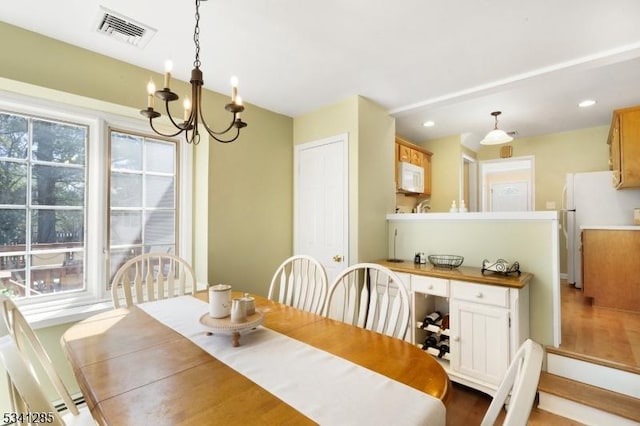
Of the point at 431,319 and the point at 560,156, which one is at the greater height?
the point at 560,156

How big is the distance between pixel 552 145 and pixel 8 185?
19.9 ft

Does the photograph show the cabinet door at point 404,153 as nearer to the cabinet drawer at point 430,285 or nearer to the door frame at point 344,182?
the door frame at point 344,182

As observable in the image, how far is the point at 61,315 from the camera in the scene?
6.21ft

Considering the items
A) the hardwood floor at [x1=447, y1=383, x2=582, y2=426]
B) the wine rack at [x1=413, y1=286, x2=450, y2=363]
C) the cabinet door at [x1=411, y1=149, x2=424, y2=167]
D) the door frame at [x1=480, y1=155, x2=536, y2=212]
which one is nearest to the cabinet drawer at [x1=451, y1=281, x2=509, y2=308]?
the wine rack at [x1=413, y1=286, x2=450, y2=363]

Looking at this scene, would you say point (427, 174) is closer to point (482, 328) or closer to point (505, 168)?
point (505, 168)

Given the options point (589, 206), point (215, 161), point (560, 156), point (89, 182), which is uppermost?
point (560, 156)

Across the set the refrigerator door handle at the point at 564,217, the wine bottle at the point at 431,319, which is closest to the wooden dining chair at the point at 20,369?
the wine bottle at the point at 431,319

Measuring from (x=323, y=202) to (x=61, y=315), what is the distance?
7.05 feet

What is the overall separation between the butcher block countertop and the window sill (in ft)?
7.28

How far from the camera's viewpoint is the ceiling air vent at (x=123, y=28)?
1.70 meters

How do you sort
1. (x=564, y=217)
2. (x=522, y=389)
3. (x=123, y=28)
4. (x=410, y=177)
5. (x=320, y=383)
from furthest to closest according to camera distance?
1. (x=564, y=217)
2. (x=410, y=177)
3. (x=123, y=28)
4. (x=320, y=383)
5. (x=522, y=389)

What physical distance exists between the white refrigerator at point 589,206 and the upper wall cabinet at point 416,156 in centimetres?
183

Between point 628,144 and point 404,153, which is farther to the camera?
point 404,153

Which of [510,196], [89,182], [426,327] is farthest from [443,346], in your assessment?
[510,196]
